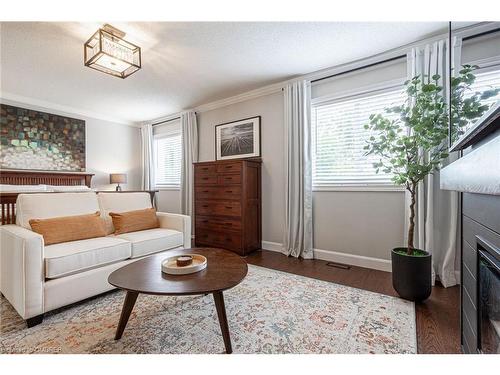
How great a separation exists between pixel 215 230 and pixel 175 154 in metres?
2.14

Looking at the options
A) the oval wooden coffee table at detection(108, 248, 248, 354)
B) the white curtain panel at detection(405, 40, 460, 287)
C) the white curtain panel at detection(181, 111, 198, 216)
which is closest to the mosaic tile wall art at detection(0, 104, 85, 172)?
the white curtain panel at detection(181, 111, 198, 216)

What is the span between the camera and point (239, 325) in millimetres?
1542

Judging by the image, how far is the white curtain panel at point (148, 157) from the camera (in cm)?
502

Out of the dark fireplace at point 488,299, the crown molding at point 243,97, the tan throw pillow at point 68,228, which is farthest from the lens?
the crown molding at point 243,97

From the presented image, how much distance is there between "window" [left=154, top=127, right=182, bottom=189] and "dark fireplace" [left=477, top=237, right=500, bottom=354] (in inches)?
174

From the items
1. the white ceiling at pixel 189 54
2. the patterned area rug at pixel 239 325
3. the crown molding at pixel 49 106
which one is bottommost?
the patterned area rug at pixel 239 325

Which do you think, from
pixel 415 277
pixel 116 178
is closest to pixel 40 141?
pixel 116 178

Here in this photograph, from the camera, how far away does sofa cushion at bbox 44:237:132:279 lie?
1653mm

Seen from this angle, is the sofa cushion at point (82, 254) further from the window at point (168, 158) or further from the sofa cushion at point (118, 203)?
the window at point (168, 158)

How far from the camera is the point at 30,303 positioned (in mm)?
1517

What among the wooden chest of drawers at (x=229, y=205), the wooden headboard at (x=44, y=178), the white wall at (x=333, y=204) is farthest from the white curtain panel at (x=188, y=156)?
the wooden headboard at (x=44, y=178)

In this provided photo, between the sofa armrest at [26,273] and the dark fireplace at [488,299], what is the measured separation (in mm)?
2440

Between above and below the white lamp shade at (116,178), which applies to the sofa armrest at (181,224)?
below
